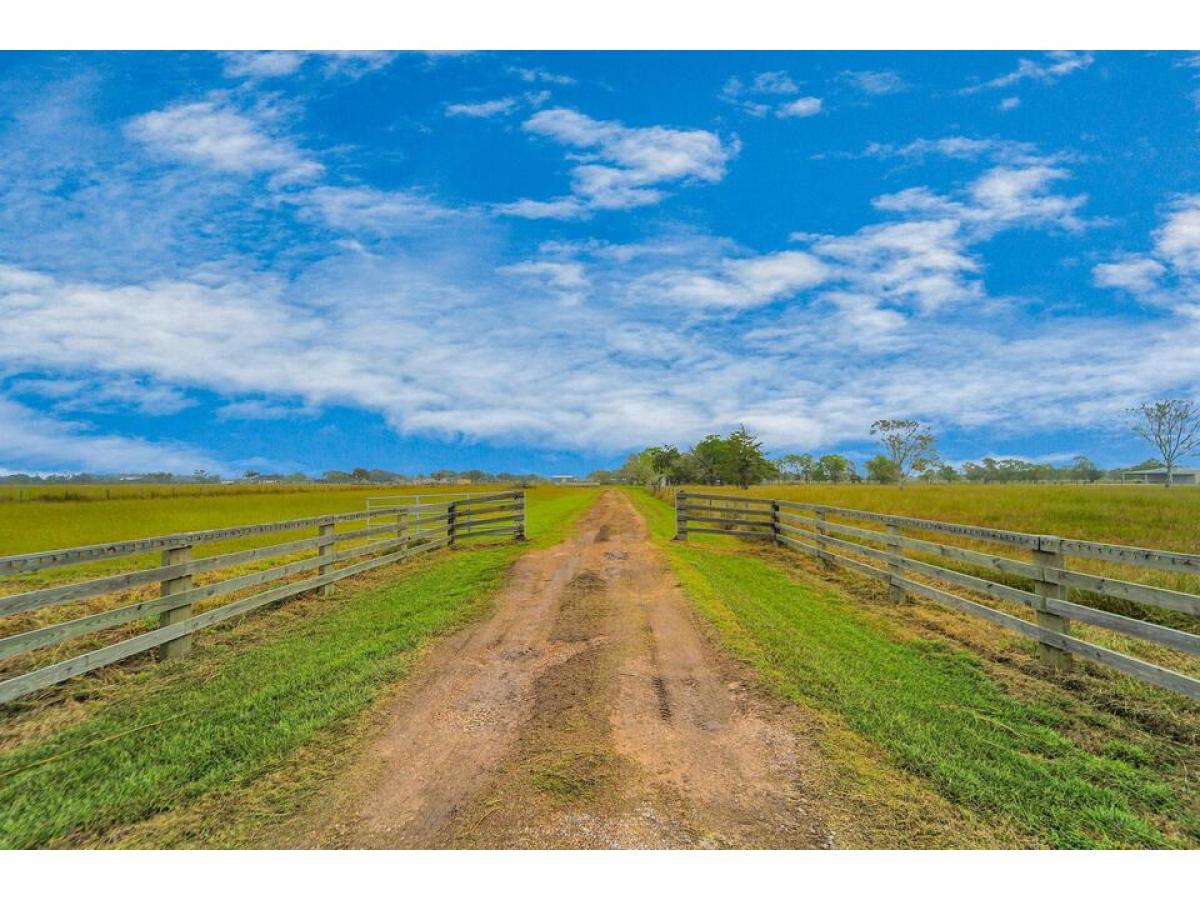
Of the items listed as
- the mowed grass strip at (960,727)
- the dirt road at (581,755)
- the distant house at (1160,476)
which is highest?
the dirt road at (581,755)

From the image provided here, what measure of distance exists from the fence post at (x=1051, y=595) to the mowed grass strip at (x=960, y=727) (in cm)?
70

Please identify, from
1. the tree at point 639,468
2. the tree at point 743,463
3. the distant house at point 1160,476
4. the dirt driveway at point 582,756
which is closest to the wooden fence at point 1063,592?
the dirt driveway at point 582,756

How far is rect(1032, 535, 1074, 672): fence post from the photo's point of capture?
19.7 ft

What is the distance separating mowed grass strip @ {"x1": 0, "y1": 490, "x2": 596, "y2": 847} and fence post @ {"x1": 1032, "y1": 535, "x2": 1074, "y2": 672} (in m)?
6.88

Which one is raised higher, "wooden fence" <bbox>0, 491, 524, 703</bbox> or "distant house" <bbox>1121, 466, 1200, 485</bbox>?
"wooden fence" <bbox>0, 491, 524, 703</bbox>

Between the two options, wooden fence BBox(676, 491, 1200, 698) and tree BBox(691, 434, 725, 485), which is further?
tree BBox(691, 434, 725, 485)

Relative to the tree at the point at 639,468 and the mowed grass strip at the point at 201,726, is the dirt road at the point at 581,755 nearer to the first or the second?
the mowed grass strip at the point at 201,726

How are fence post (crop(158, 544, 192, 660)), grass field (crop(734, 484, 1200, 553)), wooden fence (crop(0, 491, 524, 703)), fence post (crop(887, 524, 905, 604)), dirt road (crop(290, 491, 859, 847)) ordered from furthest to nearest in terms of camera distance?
1. grass field (crop(734, 484, 1200, 553))
2. fence post (crop(887, 524, 905, 604))
3. fence post (crop(158, 544, 192, 660))
4. wooden fence (crop(0, 491, 524, 703))
5. dirt road (crop(290, 491, 859, 847))

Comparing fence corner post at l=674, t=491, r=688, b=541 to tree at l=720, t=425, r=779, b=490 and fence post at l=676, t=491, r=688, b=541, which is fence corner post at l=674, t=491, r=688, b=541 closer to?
fence post at l=676, t=491, r=688, b=541

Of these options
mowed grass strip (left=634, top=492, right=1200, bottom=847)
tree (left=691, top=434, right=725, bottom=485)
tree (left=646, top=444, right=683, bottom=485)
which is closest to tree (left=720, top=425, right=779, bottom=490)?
tree (left=691, top=434, right=725, bottom=485)

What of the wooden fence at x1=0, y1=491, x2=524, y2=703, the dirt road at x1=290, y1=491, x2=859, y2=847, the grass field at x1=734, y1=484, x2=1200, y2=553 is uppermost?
the wooden fence at x1=0, y1=491, x2=524, y2=703

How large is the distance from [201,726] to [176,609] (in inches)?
103

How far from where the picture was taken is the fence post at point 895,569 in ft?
30.1

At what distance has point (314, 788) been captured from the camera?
12.3 feet
